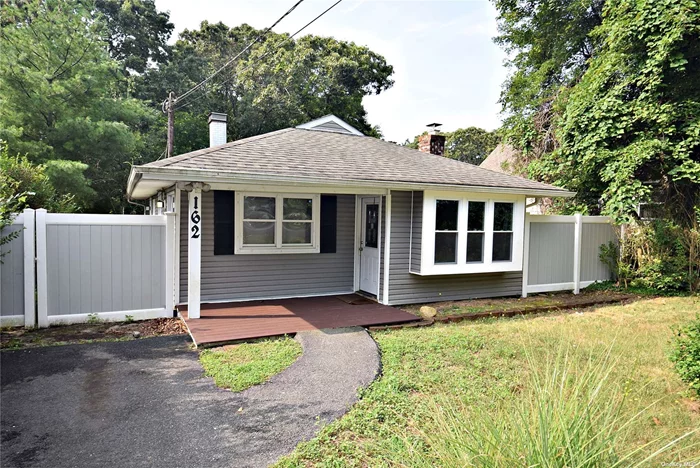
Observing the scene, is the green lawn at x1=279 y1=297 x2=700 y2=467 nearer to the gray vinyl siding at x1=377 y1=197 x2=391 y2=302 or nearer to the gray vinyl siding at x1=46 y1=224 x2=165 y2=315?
the gray vinyl siding at x1=377 y1=197 x2=391 y2=302

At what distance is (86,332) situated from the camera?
6.24 metres

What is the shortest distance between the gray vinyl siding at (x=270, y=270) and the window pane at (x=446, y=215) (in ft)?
6.44

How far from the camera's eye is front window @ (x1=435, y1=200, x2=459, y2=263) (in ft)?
27.0

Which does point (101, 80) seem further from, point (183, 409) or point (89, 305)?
point (183, 409)

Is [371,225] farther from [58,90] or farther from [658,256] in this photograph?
[58,90]

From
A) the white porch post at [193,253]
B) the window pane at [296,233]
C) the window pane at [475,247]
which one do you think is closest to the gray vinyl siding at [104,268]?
the white porch post at [193,253]

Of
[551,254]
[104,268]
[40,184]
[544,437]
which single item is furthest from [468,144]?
[544,437]

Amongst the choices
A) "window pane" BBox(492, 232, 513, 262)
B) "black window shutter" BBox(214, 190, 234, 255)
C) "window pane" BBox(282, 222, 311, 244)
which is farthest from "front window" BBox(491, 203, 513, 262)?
"black window shutter" BBox(214, 190, 234, 255)

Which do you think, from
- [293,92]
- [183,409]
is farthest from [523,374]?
[293,92]

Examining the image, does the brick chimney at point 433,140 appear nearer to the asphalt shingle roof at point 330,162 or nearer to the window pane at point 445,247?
the asphalt shingle roof at point 330,162

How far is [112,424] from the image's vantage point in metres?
3.63

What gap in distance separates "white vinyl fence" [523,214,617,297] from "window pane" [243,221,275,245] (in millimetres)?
5728

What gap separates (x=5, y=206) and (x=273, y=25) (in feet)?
17.4

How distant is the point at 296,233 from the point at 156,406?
5.00 metres
